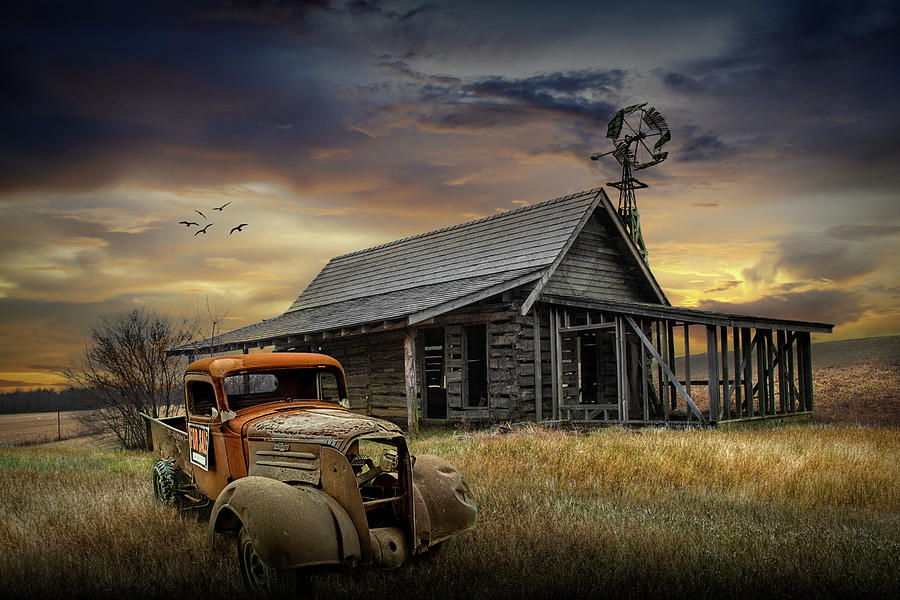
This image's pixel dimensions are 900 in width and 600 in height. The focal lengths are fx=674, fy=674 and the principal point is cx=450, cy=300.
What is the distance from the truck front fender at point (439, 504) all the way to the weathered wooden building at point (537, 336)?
885 centimetres

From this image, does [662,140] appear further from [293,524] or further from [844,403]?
[293,524]

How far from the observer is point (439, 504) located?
18.2 feet

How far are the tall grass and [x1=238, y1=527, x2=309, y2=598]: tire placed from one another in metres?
0.13

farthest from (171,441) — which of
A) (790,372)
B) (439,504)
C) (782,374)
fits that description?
(790,372)

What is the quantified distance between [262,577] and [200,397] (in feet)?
8.71

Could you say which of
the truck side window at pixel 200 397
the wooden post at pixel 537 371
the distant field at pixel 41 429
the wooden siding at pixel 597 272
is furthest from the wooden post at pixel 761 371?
the distant field at pixel 41 429

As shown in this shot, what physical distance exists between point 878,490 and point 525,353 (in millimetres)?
9443

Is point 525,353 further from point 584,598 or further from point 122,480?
point 584,598

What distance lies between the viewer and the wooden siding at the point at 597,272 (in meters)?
18.7

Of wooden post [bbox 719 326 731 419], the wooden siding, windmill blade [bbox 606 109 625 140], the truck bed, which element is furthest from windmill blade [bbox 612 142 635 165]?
the truck bed

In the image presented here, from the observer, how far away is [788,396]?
60.0ft

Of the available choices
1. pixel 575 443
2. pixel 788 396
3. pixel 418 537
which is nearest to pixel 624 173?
pixel 788 396

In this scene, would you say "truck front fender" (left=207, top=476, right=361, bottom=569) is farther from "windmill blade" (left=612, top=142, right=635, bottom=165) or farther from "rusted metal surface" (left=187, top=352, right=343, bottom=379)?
"windmill blade" (left=612, top=142, right=635, bottom=165)

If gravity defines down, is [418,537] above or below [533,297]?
below
